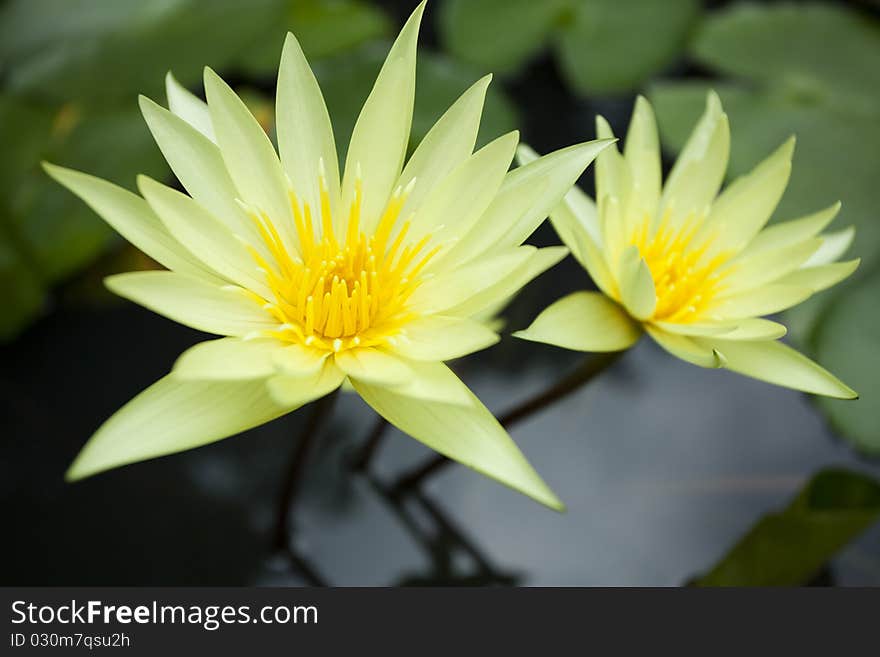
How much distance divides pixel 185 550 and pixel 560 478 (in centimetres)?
76

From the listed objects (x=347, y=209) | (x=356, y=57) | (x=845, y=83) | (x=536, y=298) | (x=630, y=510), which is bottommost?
(x=630, y=510)

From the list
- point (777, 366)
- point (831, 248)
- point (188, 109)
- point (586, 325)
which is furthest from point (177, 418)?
point (831, 248)

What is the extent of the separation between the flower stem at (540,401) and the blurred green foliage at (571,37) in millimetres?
935

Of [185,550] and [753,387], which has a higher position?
[753,387]

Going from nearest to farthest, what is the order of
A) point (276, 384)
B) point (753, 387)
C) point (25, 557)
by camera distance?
point (276, 384)
point (25, 557)
point (753, 387)

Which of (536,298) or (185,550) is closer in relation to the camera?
(185,550)

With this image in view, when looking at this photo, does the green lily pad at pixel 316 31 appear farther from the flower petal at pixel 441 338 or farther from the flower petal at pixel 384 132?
the flower petal at pixel 441 338

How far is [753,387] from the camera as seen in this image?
74.0 inches

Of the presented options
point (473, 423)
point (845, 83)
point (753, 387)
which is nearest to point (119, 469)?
point (473, 423)

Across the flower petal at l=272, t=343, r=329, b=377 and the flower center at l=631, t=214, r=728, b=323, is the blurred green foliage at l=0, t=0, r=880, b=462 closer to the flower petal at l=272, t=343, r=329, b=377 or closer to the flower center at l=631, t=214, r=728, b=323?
the flower center at l=631, t=214, r=728, b=323

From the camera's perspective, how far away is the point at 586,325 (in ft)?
3.74

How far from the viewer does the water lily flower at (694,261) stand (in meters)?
1.11

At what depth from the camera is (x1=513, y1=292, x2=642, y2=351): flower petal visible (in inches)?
42.9

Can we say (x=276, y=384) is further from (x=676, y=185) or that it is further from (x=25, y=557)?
(x=25, y=557)
